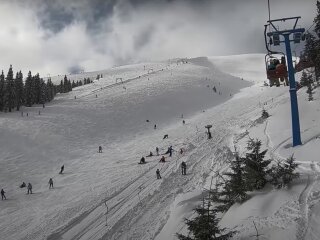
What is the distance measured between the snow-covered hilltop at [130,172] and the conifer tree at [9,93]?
7.21m

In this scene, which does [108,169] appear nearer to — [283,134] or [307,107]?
[283,134]

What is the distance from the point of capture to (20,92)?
80625 mm

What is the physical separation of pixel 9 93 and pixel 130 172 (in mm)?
52126

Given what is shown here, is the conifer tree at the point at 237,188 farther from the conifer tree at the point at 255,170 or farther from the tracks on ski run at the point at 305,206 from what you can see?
the tracks on ski run at the point at 305,206

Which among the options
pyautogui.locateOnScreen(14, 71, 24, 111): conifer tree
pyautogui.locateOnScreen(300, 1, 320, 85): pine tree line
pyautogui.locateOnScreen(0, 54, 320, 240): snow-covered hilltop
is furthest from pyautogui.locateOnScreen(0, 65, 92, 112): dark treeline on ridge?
pyautogui.locateOnScreen(300, 1, 320, 85): pine tree line

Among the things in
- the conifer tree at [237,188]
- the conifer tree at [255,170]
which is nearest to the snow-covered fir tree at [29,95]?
the conifer tree at [237,188]

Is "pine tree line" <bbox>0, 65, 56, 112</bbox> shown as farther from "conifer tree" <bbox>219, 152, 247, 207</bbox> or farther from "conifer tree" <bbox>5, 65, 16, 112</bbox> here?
"conifer tree" <bbox>219, 152, 247, 207</bbox>

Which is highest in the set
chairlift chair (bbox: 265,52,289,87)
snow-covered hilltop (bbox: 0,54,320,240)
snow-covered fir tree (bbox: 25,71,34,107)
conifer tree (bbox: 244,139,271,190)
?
snow-covered fir tree (bbox: 25,71,34,107)

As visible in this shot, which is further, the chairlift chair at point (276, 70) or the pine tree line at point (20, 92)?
the pine tree line at point (20, 92)

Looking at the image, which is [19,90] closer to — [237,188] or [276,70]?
[276,70]

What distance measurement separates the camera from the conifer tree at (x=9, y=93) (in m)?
74.6

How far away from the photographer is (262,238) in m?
10.6

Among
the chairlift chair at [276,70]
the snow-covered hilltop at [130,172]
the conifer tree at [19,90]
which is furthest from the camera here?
the conifer tree at [19,90]

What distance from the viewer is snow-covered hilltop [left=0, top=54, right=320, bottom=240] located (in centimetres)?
1298
